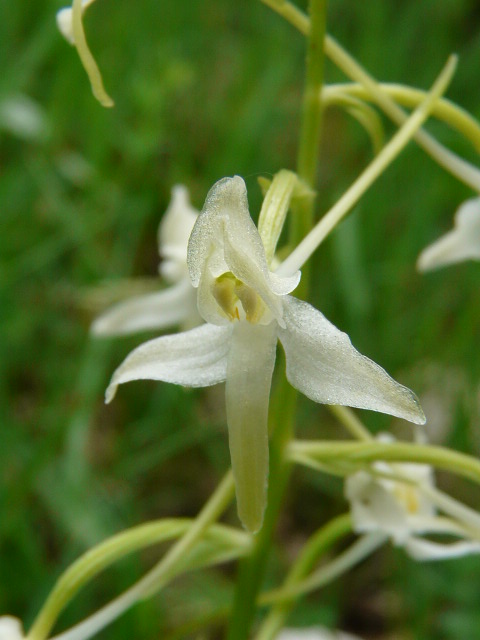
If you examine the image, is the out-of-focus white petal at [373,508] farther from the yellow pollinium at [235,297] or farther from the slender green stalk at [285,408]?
the yellow pollinium at [235,297]

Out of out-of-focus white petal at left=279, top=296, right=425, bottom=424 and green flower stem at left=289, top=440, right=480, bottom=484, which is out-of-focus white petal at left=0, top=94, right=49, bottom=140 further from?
out-of-focus white petal at left=279, top=296, right=425, bottom=424

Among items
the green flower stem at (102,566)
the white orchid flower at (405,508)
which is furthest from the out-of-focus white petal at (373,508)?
the green flower stem at (102,566)

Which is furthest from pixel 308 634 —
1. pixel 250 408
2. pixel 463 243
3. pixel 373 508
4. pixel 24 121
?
pixel 24 121

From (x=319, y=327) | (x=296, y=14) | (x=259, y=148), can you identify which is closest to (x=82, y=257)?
(x=259, y=148)

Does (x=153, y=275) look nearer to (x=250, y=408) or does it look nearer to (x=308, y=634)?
(x=308, y=634)

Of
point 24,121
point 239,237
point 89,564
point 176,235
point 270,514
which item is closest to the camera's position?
point 239,237

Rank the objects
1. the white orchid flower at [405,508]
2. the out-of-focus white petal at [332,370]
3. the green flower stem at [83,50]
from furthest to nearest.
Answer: the white orchid flower at [405,508], the green flower stem at [83,50], the out-of-focus white petal at [332,370]
